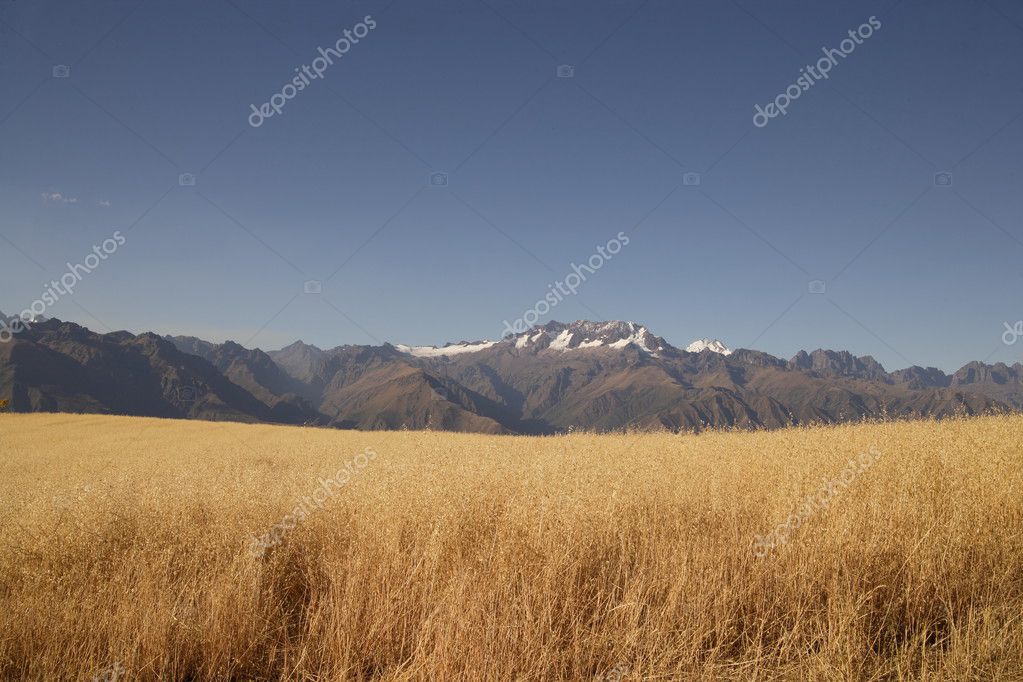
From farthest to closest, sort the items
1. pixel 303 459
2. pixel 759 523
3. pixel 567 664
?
1. pixel 303 459
2. pixel 759 523
3. pixel 567 664

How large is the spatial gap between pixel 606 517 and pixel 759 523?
2.08 m

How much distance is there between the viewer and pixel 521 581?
479 centimetres

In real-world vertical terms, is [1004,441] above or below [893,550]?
above

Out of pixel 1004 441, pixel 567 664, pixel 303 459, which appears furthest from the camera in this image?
pixel 303 459

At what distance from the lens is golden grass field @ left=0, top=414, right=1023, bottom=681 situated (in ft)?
13.0

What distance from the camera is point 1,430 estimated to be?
33.5 metres

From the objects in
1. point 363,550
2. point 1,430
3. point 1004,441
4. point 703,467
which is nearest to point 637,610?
point 363,550

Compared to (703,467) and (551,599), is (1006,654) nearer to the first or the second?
(551,599)

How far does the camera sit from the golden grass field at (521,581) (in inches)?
156

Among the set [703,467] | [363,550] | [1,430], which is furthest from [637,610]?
[1,430]

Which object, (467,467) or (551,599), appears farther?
(467,467)

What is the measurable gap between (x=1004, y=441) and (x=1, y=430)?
49.5 meters

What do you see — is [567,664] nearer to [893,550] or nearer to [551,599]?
[551,599]

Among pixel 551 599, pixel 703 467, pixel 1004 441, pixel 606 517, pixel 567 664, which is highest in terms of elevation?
pixel 1004 441
